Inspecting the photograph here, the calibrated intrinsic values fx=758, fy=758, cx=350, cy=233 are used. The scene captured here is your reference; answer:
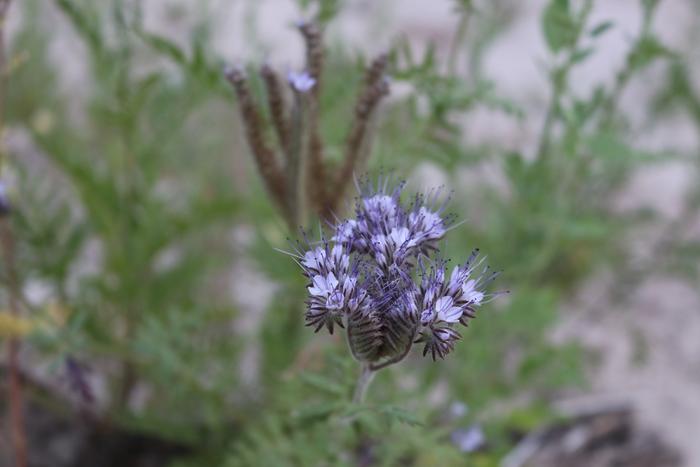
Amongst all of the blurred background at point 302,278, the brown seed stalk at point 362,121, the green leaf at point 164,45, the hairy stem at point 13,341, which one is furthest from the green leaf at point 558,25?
the hairy stem at point 13,341

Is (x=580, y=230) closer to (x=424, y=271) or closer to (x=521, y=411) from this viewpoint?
(x=521, y=411)

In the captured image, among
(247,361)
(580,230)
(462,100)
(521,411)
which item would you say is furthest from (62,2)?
(247,361)

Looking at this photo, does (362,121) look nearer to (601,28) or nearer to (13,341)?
(601,28)

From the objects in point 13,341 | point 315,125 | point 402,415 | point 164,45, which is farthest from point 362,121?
point 13,341

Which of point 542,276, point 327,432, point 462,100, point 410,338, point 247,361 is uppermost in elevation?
point 542,276

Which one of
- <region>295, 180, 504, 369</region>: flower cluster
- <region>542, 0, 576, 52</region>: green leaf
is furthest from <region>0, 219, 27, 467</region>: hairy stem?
<region>542, 0, 576, 52</region>: green leaf

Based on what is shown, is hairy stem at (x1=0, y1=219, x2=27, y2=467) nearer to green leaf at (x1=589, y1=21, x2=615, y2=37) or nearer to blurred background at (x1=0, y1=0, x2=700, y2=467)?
blurred background at (x1=0, y1=0, x2=700, y2=467)
